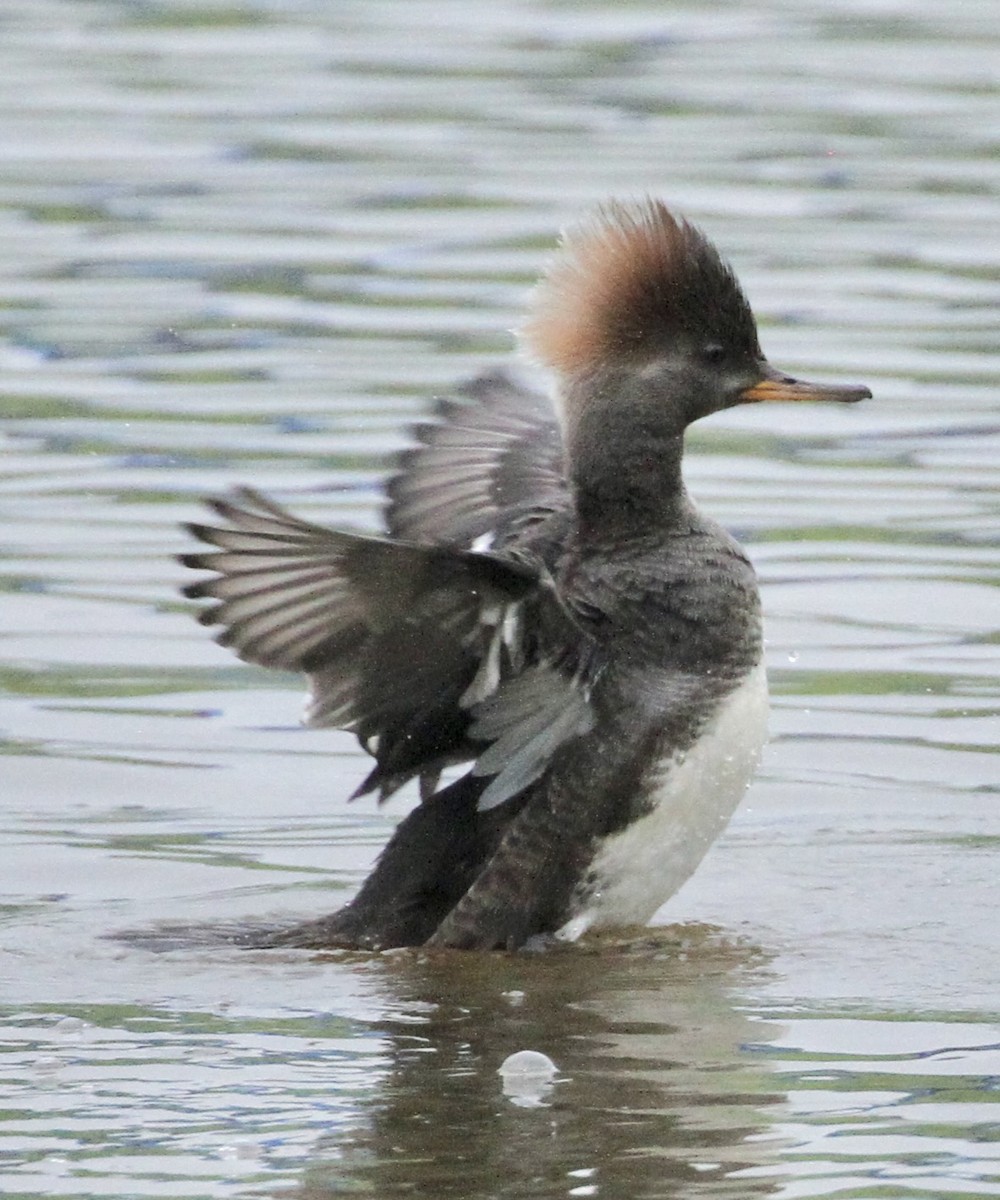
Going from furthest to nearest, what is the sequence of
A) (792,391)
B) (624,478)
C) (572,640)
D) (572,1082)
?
(792,391)
(624,478)
(572,640)
(572,1082)

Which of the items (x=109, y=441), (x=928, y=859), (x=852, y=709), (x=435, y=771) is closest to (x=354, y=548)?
(x=435, y=771)

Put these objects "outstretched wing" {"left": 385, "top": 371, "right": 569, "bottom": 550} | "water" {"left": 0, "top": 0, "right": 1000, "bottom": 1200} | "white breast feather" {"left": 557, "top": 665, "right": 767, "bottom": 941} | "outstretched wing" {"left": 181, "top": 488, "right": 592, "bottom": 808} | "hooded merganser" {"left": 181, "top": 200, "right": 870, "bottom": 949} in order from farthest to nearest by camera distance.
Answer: "outstretched wing" {"left": 385, "top": 371, "right": 569, "bottom": 550}, "white breast feather" {"left": 557, "top": 665, "right": 767, "bottom": 941}, "hooded merganser" {"left": 181, "top": 200, "right": 870, "bottom": 949}, "outstretched wing" {"left": 181, "top": 488, "right": 592, "bottom": 808}, "water" {"left": 0, "top": 0, "right": 1000, "bottom": 1200}

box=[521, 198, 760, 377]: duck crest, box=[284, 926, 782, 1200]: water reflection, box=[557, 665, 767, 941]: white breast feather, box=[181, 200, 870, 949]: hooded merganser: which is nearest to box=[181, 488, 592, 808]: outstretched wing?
box=[181, 200, 870, 949]: hooded merganser

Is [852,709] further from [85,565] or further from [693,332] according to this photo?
[85,565]

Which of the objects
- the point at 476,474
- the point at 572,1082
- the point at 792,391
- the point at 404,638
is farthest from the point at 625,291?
the point at 572,1082

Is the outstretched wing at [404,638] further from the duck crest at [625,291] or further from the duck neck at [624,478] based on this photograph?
the duck crest at [625,291]

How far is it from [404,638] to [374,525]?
356 centimetres

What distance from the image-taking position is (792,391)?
6523mm

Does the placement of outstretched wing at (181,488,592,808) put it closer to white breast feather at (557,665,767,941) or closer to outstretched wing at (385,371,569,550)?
white breast feather at (557,665,767,941)

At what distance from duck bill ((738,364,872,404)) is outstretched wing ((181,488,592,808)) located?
95cm

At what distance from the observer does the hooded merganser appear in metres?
5.52

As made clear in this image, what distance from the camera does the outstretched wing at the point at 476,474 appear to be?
673cm

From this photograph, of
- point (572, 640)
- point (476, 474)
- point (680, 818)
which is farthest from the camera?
point (476, 474)

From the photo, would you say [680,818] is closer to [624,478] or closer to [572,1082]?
[624,478]
